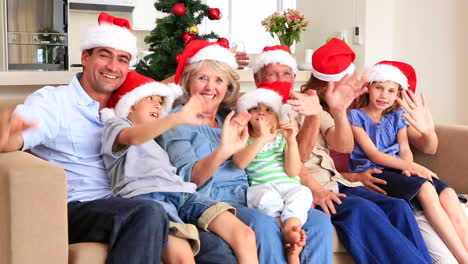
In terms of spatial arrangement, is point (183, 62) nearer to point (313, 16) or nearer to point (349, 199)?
point (349, 199)

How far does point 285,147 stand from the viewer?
2189 mm

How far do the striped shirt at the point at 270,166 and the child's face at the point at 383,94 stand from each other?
0.59 meters

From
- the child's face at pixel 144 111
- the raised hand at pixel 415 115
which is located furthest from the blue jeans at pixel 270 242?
the raised hand at pixel 415 115

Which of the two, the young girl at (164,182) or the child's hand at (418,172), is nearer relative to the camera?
the young girl at (164,182)

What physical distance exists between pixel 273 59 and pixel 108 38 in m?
0.75

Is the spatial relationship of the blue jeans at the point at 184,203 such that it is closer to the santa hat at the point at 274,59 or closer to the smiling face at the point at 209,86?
the smiling face at the point at 209,86

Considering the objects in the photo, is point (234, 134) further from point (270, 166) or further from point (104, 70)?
point (104, 70)

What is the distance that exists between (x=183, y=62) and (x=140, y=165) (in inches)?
22.4

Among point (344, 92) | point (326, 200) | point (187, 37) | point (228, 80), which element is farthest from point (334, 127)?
point (187, 37)

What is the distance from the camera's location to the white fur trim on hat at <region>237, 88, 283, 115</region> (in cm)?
226

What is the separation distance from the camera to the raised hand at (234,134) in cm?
196

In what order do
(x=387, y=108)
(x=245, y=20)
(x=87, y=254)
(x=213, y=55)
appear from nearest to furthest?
(x=87, y=254) < (x=213, y=55) < (x=387, y=108) < (x=245, y=20)

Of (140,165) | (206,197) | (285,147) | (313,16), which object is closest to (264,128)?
(285,147)

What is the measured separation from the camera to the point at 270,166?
7.18ft
